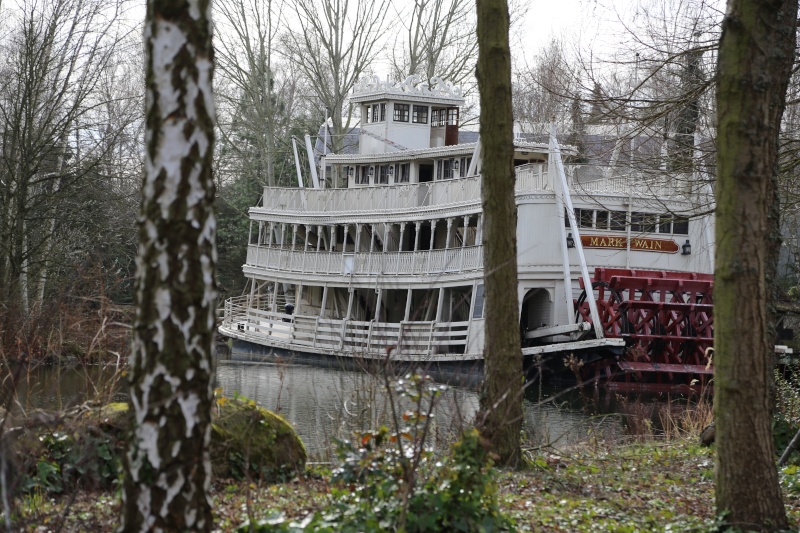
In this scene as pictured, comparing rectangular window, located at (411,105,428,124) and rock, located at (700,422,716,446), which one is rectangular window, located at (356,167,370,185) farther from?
rock, located at (700,422,716,446)

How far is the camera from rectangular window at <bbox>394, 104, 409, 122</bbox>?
102 ft

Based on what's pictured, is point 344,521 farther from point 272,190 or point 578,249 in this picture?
point 272,190

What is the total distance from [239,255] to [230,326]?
9.22 meters

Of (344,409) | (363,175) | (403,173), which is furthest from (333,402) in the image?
(363,175)

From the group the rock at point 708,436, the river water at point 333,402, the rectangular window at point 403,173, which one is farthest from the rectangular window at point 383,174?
the rock at point 708,436

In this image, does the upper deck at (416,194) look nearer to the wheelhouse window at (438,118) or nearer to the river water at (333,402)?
the wheelhouse window at (438,118)

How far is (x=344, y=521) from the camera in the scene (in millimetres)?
5039

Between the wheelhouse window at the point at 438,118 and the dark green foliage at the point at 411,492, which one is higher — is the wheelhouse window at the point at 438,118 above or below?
above

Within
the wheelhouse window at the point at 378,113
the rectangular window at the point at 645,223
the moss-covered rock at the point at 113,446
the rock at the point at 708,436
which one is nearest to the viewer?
the moss-covered rock at the point at 113,446

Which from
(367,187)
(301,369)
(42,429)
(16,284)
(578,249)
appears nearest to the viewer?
(42,429)

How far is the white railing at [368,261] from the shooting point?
25797 millimetres

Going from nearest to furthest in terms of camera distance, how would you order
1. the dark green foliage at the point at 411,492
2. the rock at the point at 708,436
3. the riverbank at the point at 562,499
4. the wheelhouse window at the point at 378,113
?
the dark green foliage at the point at 411,492 < the riverbank at the point at 562,499 < the rock at the point at 708,436 < the wheelhouse window at the point at 378,113

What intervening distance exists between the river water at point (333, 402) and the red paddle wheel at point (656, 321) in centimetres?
155

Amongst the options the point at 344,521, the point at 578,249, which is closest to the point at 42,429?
the point at 344,521
